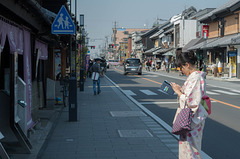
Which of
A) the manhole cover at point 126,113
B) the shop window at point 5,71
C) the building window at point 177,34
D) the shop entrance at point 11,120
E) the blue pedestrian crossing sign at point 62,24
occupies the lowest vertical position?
the manhole cover at point 126,113

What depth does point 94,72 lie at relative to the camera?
17875mm

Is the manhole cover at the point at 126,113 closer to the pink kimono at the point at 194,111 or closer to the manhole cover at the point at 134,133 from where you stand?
the manhole cover at the point at 134,133

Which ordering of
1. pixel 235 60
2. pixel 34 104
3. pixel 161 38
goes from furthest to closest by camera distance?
pixel 161 38 < pixel 235 60 < pixel 34 104

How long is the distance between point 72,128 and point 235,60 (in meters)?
28.2

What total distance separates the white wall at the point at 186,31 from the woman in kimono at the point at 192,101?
5232cm

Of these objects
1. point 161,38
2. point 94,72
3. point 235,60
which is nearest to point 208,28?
point 235,60

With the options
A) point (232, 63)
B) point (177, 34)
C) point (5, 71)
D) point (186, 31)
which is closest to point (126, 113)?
point (5, 71)

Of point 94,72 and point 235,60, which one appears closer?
point 94,72

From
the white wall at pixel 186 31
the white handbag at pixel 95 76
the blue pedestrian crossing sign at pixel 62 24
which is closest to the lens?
the blue pedestrian crossing sign at pixel 62 24

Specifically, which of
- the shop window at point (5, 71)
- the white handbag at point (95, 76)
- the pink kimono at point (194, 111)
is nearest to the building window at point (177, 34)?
the white handbag at point (95, 76)

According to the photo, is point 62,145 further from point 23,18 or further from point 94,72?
point 94,72

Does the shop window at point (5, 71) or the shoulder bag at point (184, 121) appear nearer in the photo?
the shoulder bag at point (184, 121)

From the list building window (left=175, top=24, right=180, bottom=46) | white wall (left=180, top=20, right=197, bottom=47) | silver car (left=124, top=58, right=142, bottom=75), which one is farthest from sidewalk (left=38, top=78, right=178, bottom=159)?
building window (left=175, top=24, right=180, bottom=46)

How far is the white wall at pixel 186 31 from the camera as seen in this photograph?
55.4 meters
